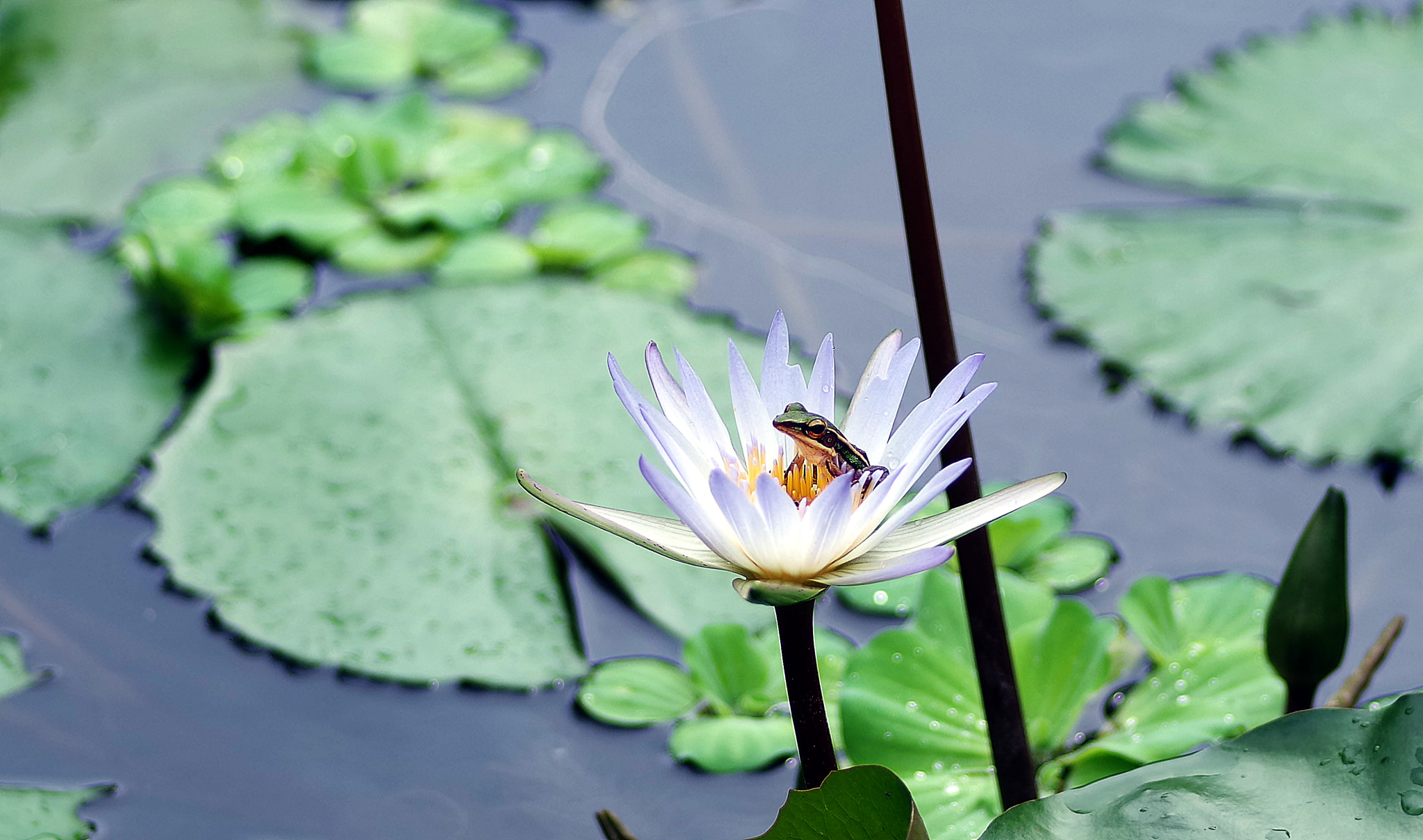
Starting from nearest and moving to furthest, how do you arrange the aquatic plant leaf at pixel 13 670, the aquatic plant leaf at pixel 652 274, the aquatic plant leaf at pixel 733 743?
the aquatic plant leaf at pixel 733 743 < the aquatic plant leaf at pixel 13 670 < the aquatic plant leaf at pixel 652 274

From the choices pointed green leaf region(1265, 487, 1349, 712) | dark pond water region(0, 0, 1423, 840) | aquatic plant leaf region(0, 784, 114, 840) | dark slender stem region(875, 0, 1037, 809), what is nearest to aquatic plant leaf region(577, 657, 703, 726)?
dark pond water region(0, 0, 1423, 840)

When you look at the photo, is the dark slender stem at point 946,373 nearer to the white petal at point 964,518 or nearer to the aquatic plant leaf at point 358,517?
the white petal at point 964,518

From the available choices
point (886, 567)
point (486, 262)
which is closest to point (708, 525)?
point (886, 567)

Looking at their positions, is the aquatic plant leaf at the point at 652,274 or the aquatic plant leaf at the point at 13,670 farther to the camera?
the aquatic plant leaf at the point at 652,274

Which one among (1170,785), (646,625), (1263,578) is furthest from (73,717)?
(1263,578)

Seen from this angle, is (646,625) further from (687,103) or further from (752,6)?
(752,6)

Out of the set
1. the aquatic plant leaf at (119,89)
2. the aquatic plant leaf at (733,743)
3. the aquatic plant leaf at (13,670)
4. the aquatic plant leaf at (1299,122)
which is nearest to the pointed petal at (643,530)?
the aquatic plant leaf at (733,743)

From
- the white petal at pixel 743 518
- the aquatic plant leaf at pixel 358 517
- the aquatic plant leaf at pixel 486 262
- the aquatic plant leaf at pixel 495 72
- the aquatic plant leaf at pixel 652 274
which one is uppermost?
the aquatic plant leaf at pixel 495 72
